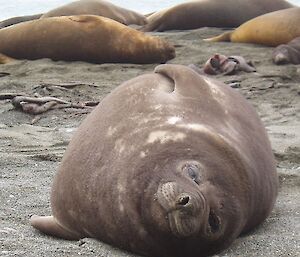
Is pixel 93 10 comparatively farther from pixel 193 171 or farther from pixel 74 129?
pixel 193 171


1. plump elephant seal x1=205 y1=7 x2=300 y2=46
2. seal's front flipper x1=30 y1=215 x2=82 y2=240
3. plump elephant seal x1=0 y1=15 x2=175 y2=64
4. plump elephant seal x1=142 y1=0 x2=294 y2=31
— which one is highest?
seal's front flipper x1=30 y1=215 x2=82 y2=240

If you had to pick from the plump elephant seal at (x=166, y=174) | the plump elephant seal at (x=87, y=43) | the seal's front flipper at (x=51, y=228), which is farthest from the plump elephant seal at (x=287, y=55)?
the seal's front flipper at (x=51, y=228)

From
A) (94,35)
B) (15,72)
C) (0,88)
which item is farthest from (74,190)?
(94,35)

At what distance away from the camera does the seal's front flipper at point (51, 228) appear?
260 centimetres

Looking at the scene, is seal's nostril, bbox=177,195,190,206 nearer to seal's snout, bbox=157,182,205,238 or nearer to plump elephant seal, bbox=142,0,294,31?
seal's snout, bbox=157,182,205,238

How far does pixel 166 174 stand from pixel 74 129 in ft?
8.75

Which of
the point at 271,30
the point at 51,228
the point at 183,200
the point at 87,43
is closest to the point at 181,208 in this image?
the point at 183,200

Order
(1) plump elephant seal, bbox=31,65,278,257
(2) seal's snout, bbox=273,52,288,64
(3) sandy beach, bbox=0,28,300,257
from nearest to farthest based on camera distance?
(1) plump elephant seal, bbox=31,65,278,257, (3) sandy beach, bbox=0,28,300,257, (2) seal's snout, bbox=273,52,288,64

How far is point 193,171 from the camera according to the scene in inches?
86.2

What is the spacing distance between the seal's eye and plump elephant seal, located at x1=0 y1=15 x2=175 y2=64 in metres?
5.41

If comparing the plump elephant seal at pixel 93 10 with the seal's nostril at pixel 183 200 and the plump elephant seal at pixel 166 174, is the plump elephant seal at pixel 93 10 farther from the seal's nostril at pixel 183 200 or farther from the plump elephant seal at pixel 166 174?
the seal's nostril at pixel 183 200

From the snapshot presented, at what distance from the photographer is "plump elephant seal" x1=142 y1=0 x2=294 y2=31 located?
32.0 ft

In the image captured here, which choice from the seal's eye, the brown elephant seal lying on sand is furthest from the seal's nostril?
the brown elephant seal lying on sand

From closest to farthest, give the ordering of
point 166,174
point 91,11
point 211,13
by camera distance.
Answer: point 166,174 → point 91,11 → point 211,13
